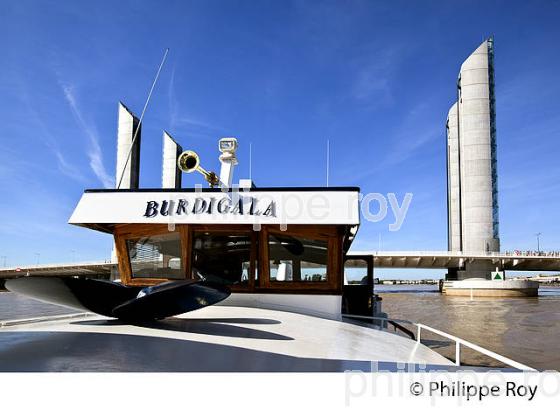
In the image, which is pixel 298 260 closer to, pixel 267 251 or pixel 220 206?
pixel 267 251

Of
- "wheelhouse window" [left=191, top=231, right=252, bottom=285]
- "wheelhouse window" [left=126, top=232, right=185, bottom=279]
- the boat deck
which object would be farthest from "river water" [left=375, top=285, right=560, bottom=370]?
the boat deck

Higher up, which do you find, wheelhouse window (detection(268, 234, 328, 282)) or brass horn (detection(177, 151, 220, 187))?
brass horn (detection(177, 151, 220, 187))

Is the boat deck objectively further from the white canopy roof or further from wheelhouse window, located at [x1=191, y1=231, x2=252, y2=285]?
the white canopy roof

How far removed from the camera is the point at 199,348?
462 cm

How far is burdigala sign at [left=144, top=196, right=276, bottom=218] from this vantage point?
29.4 feet

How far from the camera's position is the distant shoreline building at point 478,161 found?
294 ft

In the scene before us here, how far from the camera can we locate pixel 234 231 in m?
9.25

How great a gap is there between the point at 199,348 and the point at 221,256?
4745 mm

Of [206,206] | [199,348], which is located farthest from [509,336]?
[199,348]

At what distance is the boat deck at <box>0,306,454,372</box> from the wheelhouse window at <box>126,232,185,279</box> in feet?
7.63
